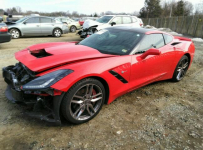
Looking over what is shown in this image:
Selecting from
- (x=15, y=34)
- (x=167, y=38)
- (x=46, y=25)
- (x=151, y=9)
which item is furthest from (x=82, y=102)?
(x=151, y=9)

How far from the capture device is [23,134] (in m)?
2.21

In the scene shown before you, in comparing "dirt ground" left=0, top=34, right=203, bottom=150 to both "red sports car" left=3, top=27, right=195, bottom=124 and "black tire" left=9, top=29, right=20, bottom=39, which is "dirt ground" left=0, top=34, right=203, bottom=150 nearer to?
"red sports car" left=3, top=27, right=195, bottom=124

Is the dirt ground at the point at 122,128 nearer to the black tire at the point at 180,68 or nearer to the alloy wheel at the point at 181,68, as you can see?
the black tire at the point at 180,68

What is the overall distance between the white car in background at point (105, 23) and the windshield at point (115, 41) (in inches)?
224

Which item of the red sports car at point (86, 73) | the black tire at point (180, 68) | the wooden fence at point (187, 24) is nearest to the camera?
the red sports car at point (86, 73)

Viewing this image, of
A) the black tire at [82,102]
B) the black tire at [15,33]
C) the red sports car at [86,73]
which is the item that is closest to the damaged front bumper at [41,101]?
the red sports car at [86,73]

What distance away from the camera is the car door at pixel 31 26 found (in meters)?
10.2

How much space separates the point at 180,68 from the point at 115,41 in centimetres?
204

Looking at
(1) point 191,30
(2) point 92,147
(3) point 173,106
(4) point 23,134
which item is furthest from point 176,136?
(1) point 191,30

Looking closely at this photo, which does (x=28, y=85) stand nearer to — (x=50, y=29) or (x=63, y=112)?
(x=63, y=112)

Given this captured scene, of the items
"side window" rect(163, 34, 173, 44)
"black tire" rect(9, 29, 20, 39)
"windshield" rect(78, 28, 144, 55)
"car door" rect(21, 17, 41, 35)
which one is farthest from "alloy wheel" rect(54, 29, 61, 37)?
"side window" rect(163, 34, 173, 44)

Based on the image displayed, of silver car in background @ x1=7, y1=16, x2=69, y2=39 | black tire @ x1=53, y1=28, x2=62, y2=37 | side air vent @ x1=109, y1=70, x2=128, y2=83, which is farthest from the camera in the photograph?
black tire @ x1=53, y1=28, x2=62, y2=37

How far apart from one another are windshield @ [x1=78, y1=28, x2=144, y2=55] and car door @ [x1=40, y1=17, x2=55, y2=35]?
854cm

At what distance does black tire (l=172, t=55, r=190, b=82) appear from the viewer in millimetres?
4021
